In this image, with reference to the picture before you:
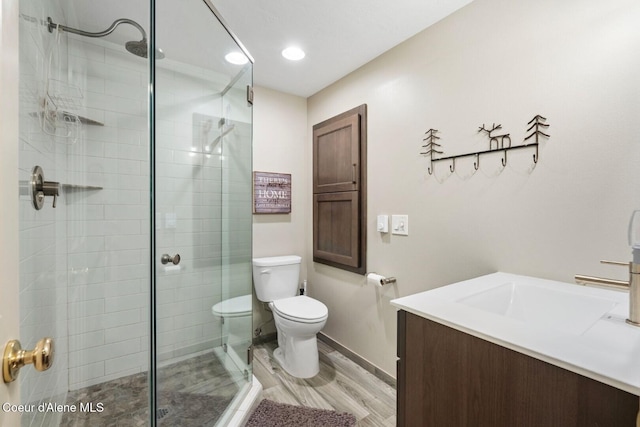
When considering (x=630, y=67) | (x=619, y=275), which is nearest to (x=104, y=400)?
(x=619, y=275)

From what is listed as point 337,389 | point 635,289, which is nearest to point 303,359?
point 337,389

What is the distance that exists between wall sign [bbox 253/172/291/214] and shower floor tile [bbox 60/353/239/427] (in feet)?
3.86

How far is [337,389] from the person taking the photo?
1819mm

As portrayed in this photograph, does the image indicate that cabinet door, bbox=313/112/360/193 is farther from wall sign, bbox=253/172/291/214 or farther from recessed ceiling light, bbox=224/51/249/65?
recessed ceiling light, bbox=224/51/249/65

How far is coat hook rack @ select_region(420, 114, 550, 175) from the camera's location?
4.08 feet

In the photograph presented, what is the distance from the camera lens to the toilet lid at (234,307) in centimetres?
189

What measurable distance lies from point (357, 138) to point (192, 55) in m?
1.21

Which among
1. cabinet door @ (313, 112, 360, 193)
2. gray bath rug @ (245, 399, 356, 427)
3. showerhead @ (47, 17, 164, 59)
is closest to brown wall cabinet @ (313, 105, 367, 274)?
cabinet door @ (313, 112, 360, 193)

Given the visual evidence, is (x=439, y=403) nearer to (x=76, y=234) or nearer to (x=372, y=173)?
(x=372, y=173)

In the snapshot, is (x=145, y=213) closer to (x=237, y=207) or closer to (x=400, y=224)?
(x=237, y=207)

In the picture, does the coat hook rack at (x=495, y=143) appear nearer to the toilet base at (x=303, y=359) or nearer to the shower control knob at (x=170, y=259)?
the toilet base at (x=303, y=359)

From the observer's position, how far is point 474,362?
75 cm

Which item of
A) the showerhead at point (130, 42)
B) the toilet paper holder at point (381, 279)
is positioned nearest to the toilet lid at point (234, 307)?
the toilet paper holder at point (381, 279)

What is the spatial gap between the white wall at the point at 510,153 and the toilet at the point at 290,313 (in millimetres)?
391
